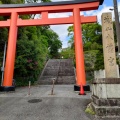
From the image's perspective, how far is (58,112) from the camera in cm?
622

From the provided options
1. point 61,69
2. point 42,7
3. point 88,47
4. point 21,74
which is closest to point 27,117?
point 42,7

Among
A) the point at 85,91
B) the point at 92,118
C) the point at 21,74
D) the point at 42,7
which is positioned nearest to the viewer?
the point at 92,118

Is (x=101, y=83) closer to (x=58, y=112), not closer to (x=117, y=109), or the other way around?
(x=117, y=109)

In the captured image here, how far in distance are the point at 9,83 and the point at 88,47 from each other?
21.2m

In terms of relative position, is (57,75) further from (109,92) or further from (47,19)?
(109,92)

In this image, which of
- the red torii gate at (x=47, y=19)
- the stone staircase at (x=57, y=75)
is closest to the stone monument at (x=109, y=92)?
the red torii gate at (x=47, y=19)

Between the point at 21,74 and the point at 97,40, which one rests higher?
the point at 97,40

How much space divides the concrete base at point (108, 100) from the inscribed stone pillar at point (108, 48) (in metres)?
0.44

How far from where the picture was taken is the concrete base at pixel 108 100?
556 centimetres

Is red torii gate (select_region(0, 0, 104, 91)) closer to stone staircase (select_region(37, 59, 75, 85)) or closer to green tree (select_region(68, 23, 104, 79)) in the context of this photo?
stone staircase (select_region(37, 59, 75, 85))

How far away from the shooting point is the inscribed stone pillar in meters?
6.24

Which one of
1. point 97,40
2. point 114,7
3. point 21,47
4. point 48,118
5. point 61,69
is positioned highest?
point 97,40

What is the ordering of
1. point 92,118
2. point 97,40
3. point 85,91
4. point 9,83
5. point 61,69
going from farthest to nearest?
point 97,40, point 61,69, point 9,83, point 85,91, point 92,118

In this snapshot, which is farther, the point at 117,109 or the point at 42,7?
the point at 42,7
